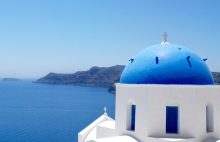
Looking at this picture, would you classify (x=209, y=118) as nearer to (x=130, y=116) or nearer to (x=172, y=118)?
(x=172, y=118)

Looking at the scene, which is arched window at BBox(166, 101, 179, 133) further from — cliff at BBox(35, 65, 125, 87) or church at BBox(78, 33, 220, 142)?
cliff at BBox(35, 65, 125, 87)

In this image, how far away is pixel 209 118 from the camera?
9.52 meters

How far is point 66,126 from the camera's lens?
33812 mm

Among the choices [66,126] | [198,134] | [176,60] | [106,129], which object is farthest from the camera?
[66,126]

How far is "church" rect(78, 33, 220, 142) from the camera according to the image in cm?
883

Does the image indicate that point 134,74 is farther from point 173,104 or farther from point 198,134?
point 198,134

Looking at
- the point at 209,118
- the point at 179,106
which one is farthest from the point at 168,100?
the point at 209,118

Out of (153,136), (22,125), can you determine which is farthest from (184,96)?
(22,125)

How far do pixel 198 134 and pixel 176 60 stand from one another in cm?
277

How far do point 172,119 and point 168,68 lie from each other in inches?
74.8

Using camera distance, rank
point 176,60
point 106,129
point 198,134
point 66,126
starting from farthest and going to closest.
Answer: point 66,126 < point 106,129 < point 176,60 < point 198,134

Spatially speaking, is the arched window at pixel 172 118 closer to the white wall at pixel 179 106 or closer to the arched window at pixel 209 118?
the white wall at pixel 179 106

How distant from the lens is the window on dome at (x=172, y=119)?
916cm

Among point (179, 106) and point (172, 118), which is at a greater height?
point (179, 106)
